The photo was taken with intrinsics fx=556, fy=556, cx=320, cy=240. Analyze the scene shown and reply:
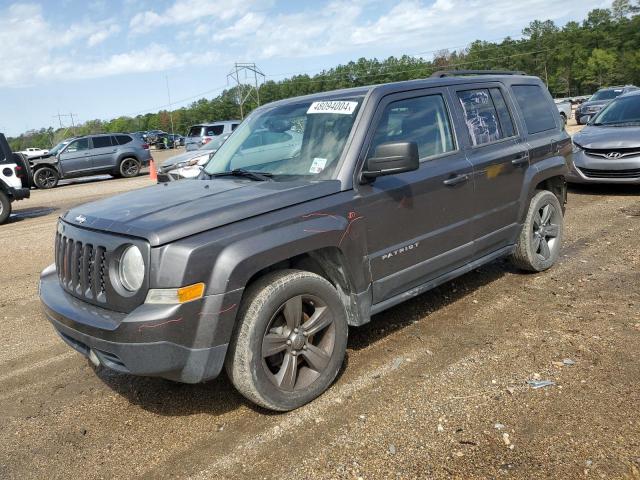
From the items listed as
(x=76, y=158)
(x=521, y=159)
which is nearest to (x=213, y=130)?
(x=76, y=158)

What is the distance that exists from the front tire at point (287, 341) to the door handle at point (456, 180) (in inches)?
53.7

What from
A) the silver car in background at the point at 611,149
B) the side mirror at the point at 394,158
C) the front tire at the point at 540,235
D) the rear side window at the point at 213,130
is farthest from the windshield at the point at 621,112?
the rear side window at the point at 213,130

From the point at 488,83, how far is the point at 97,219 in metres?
3.44

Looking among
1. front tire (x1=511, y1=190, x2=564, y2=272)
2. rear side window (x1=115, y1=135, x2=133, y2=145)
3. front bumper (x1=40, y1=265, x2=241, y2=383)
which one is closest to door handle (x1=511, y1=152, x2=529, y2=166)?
front tire (x1=511, y1=190, x2=564, y2=272)

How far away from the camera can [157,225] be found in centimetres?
292

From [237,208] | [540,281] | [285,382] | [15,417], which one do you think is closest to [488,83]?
[540,281]

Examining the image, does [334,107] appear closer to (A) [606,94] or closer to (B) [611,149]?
(B) [611,149]

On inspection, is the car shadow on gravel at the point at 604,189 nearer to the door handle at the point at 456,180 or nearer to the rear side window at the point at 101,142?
the door handle at the point at 456,180

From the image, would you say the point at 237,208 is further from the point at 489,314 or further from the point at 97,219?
the point at 489,314

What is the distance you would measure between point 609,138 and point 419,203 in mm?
6657

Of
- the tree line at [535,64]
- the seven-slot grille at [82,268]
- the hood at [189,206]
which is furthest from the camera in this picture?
the tree line at [535,64]

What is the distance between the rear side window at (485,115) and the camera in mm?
4535

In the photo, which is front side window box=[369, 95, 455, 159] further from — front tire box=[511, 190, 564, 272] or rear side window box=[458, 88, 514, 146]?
front tire box=[511, 190, 564, 272]

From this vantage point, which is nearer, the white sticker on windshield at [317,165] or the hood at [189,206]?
the hood at [189,206]
